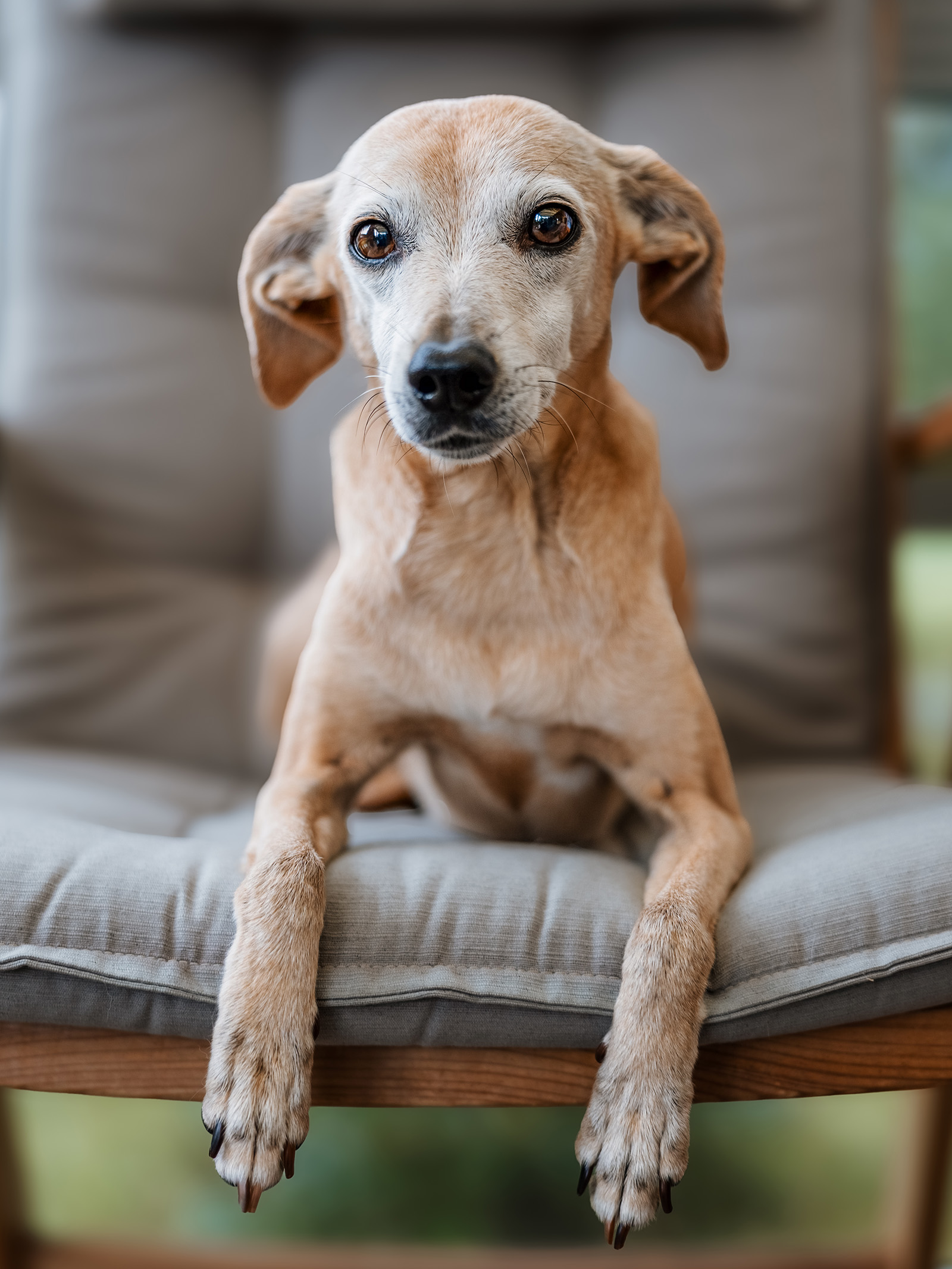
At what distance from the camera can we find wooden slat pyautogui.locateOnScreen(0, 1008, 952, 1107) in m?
0.93

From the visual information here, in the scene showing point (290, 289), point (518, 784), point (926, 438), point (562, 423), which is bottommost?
point (518, 784)

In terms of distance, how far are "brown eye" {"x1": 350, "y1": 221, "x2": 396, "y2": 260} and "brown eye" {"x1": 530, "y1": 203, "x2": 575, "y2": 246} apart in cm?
14

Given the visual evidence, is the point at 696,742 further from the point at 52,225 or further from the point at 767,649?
the point at 52,225

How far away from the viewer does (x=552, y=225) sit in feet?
3.40

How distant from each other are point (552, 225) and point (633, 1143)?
830 millimetres

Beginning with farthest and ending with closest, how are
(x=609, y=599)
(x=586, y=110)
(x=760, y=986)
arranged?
(x=586, y=110), (x=609, y=599), (x=760, y=986)

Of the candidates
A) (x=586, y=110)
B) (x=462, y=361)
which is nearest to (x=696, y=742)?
(x=462, y=361)

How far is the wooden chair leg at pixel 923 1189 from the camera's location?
1510mm

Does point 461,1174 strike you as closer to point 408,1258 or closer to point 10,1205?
point 408,1258

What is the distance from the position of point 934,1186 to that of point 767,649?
2.77 feet

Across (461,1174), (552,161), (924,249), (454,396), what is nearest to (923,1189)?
(461,1174)

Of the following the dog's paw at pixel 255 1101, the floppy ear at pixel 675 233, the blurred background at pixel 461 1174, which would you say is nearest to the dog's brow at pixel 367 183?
the floppy ear at pixel 675 233

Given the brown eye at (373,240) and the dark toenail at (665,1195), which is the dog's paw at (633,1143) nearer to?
the dark toenail at (665,1195)

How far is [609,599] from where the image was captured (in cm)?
112
